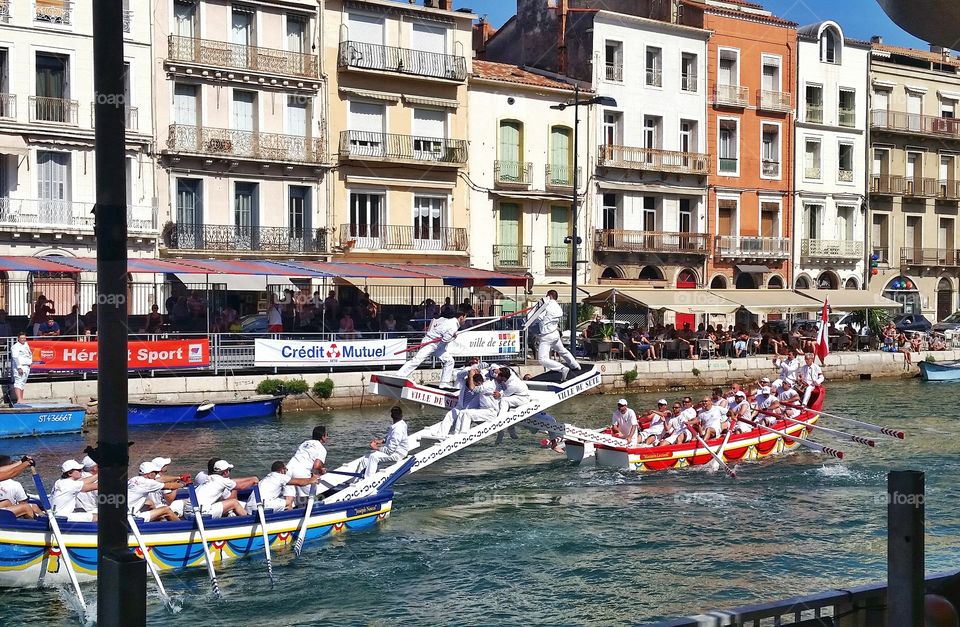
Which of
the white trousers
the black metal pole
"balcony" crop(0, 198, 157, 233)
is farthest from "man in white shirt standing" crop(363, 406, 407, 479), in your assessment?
"balcony" crop(0, 198, 157, 233)

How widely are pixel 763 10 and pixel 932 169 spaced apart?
13.0m

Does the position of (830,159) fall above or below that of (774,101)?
below

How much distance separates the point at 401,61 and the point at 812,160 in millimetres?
23217

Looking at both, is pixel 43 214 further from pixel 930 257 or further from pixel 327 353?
pixel 930 257

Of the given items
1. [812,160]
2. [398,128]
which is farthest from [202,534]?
[812,160]

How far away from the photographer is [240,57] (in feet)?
124

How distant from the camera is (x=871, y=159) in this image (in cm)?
5453

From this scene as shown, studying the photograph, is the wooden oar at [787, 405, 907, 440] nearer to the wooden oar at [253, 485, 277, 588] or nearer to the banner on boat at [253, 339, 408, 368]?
the banner on boat at [253, 339, 408, 368]

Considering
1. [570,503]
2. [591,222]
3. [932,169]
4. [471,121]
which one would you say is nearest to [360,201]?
[471,121]

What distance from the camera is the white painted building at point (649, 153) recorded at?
4641 centimetres

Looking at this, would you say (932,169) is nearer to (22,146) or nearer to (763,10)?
(763,10)

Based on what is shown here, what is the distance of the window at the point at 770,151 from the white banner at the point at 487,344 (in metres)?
22.2

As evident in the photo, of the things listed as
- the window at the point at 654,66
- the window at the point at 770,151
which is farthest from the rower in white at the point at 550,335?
the window at the point at 770,151

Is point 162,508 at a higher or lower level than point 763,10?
lower
